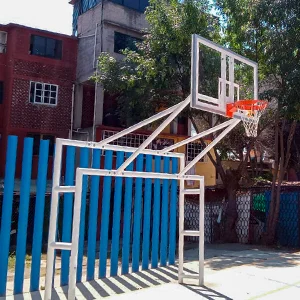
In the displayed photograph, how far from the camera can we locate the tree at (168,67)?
14.0 meters

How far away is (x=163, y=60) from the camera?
569 inches

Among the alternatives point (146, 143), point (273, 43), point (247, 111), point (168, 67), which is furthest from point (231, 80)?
point (168, 67)

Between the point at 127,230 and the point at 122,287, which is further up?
the point at 127,230

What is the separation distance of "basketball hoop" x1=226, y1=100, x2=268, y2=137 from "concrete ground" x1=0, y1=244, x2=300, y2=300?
271 cm

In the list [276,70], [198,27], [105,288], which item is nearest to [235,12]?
[198,27]

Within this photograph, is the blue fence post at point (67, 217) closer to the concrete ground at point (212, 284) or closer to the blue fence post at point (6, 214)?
the concrete ground at point (212, 284)

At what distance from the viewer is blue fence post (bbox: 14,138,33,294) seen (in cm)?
595

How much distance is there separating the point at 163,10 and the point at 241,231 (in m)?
8.28

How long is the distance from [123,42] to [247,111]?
1502cm

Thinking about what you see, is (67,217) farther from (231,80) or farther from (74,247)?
(231,80)

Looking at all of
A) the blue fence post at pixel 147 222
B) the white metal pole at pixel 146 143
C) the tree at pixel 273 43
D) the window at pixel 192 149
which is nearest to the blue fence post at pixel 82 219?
the white metal pole at pixel 146 143

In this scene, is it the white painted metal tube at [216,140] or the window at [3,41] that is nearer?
the white painted metal tube at [216,140]

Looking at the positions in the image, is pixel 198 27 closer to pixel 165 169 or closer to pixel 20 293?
pixel 165 169

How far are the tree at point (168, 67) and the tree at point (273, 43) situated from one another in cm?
114
